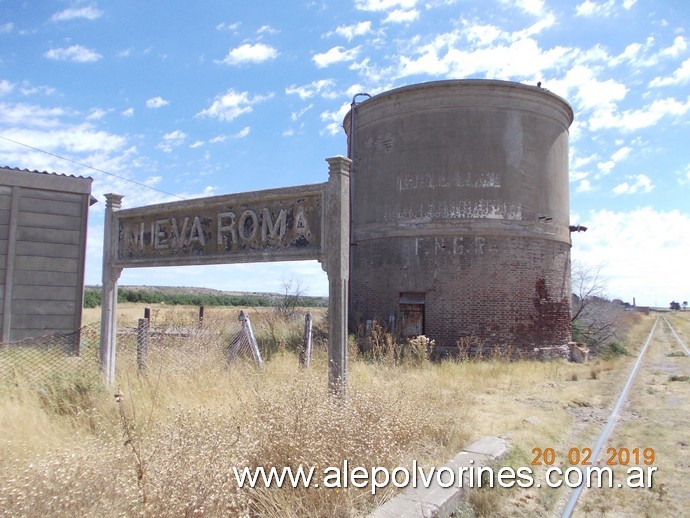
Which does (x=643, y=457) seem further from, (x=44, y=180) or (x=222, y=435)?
(x=44, y=180)

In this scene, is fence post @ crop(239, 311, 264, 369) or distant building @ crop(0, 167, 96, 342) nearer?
fence post @ crop(239, 311, 264, 369)

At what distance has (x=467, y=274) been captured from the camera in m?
16.1

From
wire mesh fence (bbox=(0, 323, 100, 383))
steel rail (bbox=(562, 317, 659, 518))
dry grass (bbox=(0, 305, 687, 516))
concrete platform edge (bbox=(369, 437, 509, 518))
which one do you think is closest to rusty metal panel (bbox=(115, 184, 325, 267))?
dry grass (bbox=(0, 305, 687, 516))

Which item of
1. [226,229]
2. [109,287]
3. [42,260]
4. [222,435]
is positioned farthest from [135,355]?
[222,435]

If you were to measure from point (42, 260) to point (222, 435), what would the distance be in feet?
31.4

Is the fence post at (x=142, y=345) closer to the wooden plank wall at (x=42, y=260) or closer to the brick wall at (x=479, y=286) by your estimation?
the wooden plank wall at (x=42, y=260)

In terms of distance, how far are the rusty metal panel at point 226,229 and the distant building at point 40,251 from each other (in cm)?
474

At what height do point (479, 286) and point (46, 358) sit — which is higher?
point (479, 286)

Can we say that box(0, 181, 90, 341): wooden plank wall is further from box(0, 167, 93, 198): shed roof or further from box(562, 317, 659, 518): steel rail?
box(562, 317, 659, 518): steel rail

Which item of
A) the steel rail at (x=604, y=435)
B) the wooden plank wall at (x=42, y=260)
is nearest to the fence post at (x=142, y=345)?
the wooden plank wall at (x=42, y=260)

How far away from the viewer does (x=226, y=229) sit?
282 inches

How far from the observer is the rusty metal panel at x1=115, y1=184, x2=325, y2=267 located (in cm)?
646

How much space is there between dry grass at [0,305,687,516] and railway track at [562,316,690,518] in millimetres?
382

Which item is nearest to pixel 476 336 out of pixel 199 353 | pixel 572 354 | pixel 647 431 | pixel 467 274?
pixel 467 274
